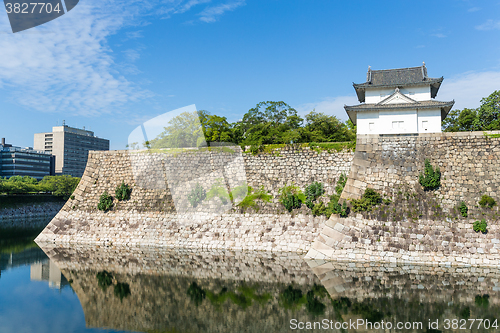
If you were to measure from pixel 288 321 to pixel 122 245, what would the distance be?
650 inches

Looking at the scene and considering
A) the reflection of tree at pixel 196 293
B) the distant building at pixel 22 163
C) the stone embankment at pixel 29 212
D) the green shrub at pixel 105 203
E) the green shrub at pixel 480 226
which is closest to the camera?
the reflection of tree at pixel 196 293

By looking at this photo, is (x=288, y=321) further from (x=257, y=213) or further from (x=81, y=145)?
(x=81, y=145)

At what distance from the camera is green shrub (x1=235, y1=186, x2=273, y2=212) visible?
75.4 ft

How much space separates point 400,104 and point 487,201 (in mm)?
14518

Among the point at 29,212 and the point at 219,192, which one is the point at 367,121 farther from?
the point at 29,212

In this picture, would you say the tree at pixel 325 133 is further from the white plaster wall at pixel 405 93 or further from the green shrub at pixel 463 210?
the green shrub at pixel 463 210

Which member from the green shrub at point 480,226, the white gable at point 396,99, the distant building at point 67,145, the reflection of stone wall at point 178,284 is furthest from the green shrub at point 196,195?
the distant building at point 67,145

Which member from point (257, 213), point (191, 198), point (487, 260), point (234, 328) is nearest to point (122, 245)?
point (191, 198)

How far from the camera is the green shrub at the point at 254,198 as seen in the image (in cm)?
2297

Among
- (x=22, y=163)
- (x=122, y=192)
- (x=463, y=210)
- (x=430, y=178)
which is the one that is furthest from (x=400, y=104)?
(x=22, y=163)

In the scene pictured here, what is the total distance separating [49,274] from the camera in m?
16.5

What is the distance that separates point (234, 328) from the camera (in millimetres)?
10250

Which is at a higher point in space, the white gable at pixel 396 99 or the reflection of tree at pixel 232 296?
the white gable at pixel 396 99

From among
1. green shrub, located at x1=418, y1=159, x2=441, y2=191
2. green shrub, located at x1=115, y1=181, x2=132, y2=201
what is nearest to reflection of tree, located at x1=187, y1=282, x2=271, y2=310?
green shrub, located at x1=418, y1=159, x2=441, y2=191
